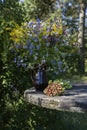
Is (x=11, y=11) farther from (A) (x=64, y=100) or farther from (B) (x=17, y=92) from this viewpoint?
(A) (x=64, y=100)

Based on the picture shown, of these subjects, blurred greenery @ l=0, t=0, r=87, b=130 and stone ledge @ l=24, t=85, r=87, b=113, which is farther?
blurred greenery @ l=0, t=0, r=87, b=130

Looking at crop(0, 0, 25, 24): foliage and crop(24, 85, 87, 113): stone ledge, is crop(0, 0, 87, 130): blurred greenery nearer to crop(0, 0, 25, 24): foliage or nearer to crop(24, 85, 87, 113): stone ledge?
crop(0, 0, 25, 24): foliage

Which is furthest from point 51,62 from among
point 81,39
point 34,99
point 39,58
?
point 81,39

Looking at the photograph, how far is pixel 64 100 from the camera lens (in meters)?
4.18

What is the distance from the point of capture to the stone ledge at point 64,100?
4.08 meters

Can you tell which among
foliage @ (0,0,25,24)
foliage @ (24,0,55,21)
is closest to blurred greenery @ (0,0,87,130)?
foliage @ (0,0,25,24)

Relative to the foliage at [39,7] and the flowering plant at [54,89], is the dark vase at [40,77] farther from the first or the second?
the foliage at [39,7]

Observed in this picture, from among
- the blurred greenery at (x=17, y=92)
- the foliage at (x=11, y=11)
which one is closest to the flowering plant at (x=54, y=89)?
the blurred greenery at (x=17, y=92)

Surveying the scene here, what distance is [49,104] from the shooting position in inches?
169

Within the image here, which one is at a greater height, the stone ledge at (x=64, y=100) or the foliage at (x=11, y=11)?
the foliage at (x=11, y=11)

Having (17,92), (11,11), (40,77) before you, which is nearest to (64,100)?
(40,77)

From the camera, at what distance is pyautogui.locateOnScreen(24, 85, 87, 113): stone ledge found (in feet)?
13.4

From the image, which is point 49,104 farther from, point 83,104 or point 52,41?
point 52,41

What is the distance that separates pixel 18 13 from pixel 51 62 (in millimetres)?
1411
